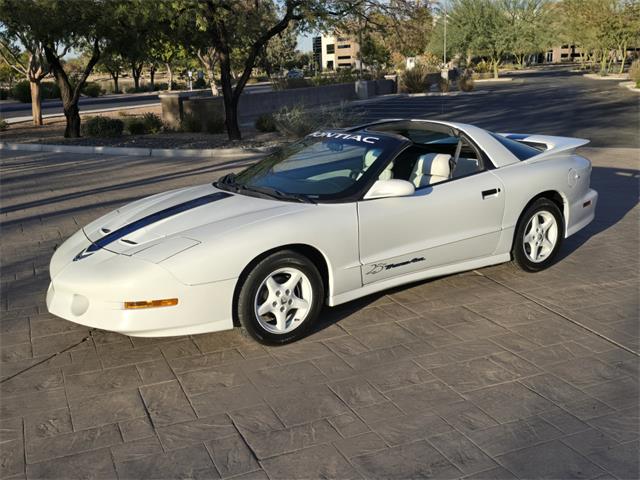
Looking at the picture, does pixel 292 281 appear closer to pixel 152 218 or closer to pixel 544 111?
pixel 152 218

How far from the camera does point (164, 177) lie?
12.6m

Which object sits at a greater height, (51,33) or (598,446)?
(51,33)

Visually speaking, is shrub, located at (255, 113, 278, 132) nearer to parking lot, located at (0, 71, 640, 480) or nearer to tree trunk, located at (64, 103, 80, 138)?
tree trunk, located at (64, 103, 80, 138)

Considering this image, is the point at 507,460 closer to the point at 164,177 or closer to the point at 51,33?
the point at 164,177

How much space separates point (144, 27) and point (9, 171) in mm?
6797

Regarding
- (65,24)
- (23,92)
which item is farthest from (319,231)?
(23,92)

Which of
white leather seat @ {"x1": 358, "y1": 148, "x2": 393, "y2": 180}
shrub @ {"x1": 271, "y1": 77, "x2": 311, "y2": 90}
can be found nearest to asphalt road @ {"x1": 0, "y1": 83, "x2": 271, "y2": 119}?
shrub @ {"x1": 271, "y1": 77, "x2": 311, "y2": 90}

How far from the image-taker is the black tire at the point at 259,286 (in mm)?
4535

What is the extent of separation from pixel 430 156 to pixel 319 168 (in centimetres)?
99

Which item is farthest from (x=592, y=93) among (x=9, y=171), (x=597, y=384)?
(x=597, y=384)

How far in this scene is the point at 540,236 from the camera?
6281 millimetres

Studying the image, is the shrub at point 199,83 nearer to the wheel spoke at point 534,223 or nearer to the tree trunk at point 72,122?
the tree trunk at point 72,122

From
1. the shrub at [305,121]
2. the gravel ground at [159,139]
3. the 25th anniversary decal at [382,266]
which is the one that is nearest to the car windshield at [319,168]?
the 25th anniversary decal at [382,266]

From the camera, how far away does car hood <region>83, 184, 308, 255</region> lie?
4.70 metres
